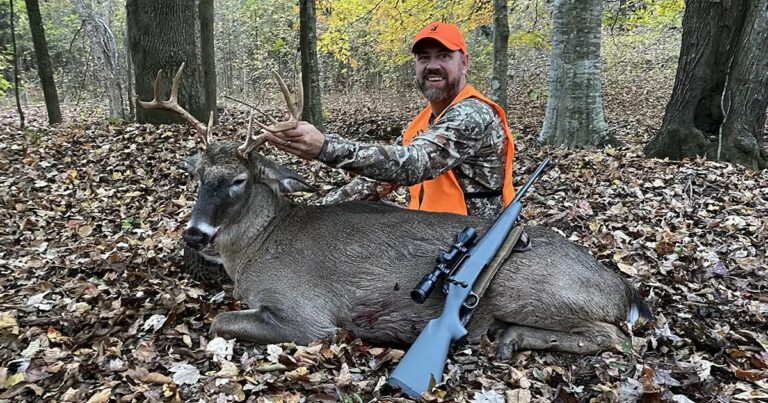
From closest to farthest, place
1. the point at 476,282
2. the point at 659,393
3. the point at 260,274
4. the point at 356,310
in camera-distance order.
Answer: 1. the point at 659,393
2. the point at 476,282
3. the point at 356,310
4. the point at 260,274

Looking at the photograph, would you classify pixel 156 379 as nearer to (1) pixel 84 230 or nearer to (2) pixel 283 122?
(2) pixel 283 122

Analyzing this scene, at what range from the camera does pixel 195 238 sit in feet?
12.0

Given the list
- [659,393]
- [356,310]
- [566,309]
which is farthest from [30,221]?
[659,393]

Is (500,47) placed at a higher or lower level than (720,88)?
higher

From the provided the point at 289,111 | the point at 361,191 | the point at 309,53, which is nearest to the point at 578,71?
the point at 309,53

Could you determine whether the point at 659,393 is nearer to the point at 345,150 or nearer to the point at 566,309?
the point at 566,309

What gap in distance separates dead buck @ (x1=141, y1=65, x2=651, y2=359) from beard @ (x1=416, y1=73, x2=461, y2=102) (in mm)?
966

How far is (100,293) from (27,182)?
381cm

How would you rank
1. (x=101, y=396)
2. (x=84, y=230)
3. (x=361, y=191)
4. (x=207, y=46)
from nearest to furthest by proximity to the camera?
(x=101, y=396) → (x=361, y=191) → (x=84, y=230) → (x=207, y=46)

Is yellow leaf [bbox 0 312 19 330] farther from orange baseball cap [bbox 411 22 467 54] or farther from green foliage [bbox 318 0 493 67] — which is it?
green foliage [bbox 318 0 493 67]

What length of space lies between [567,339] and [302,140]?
6.52 ft

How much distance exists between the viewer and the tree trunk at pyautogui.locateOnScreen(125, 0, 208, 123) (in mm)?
8984

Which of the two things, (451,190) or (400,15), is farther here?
(400,15)

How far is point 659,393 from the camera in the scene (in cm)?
284
